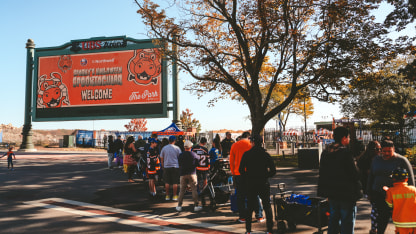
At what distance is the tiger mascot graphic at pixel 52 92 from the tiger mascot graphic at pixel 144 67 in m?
8.44

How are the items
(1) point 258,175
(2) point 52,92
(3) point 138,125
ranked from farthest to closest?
(3) point 138,125 < (2) point 52,92 < (1) point 258,175

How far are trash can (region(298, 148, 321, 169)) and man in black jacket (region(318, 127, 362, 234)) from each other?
12703 mm

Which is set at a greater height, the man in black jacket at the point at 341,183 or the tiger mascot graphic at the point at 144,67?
the tiger mascot graphic at the point at 144,67

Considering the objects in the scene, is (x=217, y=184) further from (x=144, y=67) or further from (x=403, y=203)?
(x=144, y=67)

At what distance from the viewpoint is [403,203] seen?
402cm

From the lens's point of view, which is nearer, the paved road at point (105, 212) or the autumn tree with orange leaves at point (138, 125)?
the paved road at point (105, 212)

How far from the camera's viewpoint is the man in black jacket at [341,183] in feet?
Answer: 13.9

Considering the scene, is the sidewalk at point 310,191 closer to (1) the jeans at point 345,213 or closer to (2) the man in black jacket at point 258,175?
(2) the man in black jacket at point 258,175

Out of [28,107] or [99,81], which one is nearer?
[99,81]

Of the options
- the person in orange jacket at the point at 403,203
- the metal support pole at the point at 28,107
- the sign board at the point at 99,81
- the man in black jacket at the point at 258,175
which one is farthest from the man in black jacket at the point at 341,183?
the metal support pole at the point at 28,107

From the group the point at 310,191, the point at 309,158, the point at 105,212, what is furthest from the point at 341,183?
the point at 309,158

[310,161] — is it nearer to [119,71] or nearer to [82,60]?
[119,71]

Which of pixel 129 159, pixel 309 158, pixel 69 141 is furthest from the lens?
pixel 69 141

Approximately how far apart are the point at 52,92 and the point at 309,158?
3142cm
